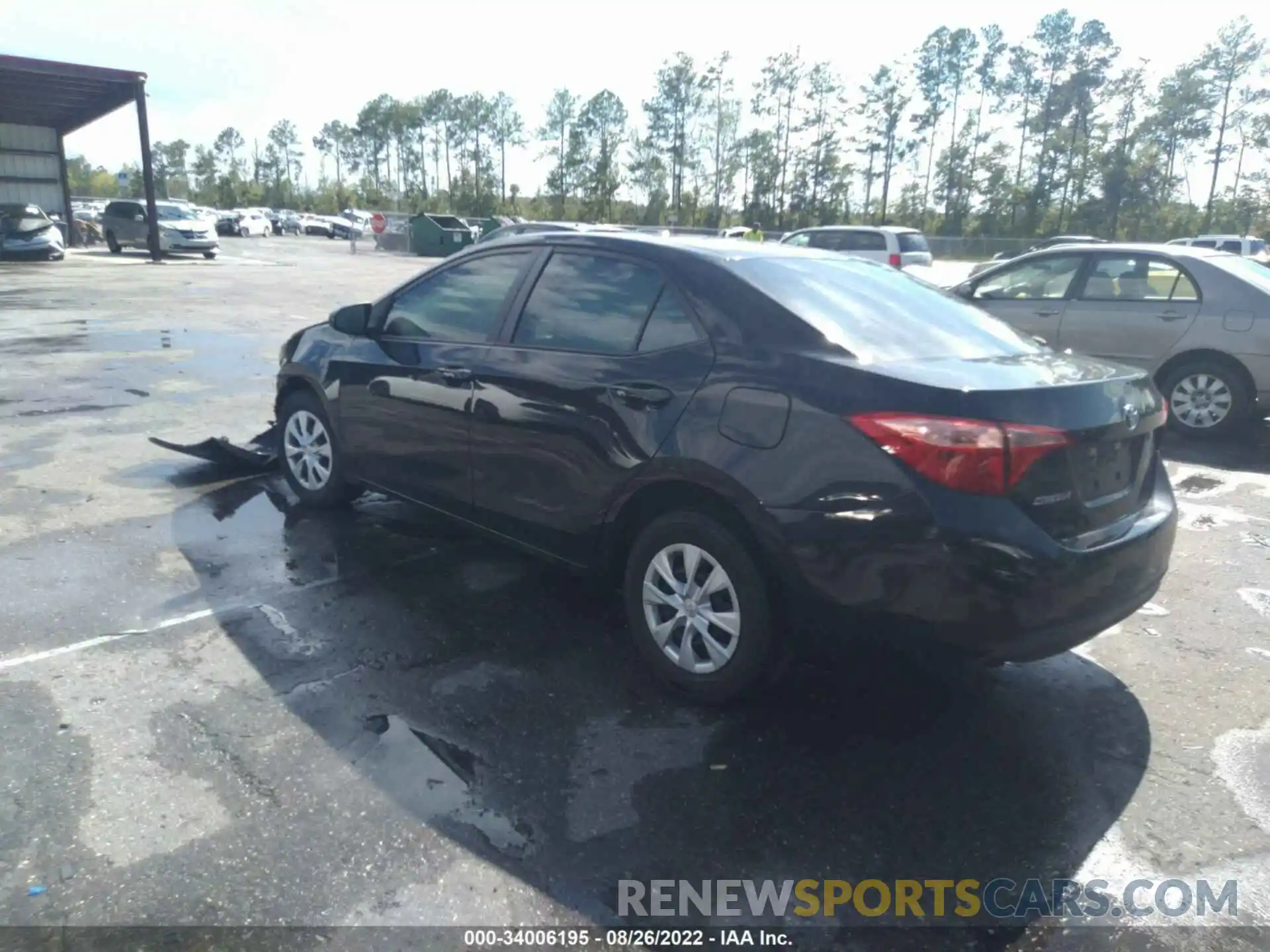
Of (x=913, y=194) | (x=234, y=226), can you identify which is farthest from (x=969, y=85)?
(x=234, y=226)

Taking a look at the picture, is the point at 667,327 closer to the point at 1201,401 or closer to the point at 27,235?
the point at 1201,401

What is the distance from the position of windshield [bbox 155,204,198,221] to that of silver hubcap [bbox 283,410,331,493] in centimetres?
3048

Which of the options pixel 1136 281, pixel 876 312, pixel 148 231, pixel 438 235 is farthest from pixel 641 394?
pixel 438 235

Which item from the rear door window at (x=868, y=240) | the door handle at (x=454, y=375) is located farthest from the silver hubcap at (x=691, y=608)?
the rear door window at (x=868, y=240)

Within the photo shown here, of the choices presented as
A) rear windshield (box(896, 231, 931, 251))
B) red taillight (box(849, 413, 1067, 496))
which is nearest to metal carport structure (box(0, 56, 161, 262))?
rear windshield (box(896, 231, 931, 251))

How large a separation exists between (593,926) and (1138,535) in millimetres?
2265

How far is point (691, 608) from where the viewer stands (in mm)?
3574

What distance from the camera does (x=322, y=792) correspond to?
10.0 feet

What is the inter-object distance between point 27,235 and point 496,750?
29.7 metres

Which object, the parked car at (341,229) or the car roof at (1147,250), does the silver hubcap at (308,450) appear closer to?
the car roof at (1147,250)

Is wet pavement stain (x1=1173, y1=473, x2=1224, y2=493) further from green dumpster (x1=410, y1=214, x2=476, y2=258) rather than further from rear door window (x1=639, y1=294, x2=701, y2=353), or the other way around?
green dumpster (x1=410, y1=214, x2=476, y2=258)

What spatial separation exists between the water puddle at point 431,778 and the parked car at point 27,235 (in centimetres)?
2924

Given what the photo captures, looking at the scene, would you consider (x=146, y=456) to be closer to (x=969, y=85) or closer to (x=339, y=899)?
(x=339, y=899)

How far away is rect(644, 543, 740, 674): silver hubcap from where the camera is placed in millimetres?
3477
